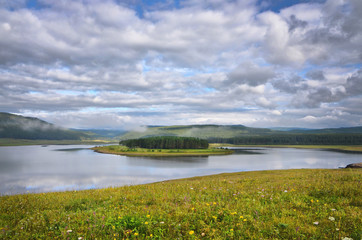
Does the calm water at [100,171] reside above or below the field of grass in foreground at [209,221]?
below

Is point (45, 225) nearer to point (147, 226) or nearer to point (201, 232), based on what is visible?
point (147, 226)

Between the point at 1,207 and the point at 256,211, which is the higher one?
the point at 256,211

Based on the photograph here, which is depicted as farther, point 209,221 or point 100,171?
point 100,171

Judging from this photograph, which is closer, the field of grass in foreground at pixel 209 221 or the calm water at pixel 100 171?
the field of grass in foreground at pixel 209 221

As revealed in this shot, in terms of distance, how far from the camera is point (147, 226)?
23.0ft

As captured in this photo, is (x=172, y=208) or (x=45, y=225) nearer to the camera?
(x=45, y=225)

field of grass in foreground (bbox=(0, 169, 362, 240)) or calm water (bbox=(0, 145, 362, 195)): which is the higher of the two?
field of grass in foreground (bbox=(0, 169, 362, 240))

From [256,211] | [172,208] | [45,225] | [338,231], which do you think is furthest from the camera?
[172,208]

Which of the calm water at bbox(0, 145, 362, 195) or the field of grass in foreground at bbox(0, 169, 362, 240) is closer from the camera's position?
the field of grass in foreground at bbox(0, 169, 362, 240)

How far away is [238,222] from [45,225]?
6.78 meters

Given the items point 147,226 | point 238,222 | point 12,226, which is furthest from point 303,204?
point 12,226

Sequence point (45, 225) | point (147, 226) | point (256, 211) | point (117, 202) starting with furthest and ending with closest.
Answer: point (117, 202) < point (256, 211) < point (45, 225) < point (147, 226)

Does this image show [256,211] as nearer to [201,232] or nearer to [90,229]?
[201,232]

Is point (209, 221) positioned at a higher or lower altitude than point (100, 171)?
higher
